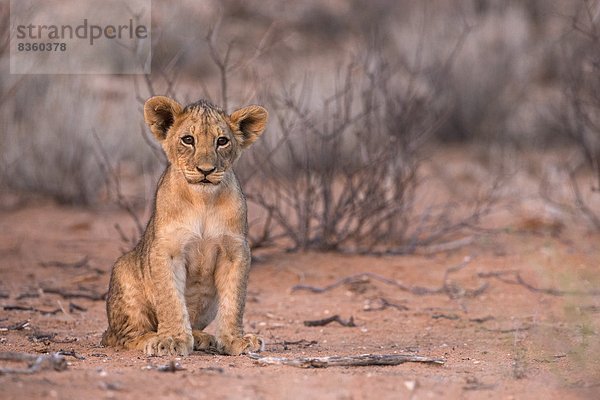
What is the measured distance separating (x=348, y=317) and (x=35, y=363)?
374cm

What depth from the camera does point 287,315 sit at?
27.4ft

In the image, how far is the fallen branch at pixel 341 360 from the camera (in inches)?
211

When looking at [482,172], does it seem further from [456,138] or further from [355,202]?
[355,202]

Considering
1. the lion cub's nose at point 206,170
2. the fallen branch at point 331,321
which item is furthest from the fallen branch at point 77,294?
the lion cub's nose at point 206,170

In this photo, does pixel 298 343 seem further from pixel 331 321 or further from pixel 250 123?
pixel 250 123

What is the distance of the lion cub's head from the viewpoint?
5.76 metres

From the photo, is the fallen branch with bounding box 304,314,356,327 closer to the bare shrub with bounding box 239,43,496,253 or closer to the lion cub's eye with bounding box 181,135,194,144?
the lion cub's eye with bounding box 181,135,194,144

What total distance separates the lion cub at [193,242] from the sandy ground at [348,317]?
18 centimetres

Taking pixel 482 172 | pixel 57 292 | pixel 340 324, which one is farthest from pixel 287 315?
pixel 482 172

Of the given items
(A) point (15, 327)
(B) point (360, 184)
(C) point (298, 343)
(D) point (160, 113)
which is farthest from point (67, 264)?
(D) point (160, 113)

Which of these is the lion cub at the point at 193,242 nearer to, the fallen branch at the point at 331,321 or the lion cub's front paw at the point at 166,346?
the lion cub's front paw at the point at 166,346

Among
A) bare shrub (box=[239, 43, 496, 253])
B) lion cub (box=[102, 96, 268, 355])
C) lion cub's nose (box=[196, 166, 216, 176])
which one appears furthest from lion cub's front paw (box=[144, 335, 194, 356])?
bare shrub (box=[239, 43, 496, 253])

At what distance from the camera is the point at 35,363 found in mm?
4891

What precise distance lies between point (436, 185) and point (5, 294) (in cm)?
797
